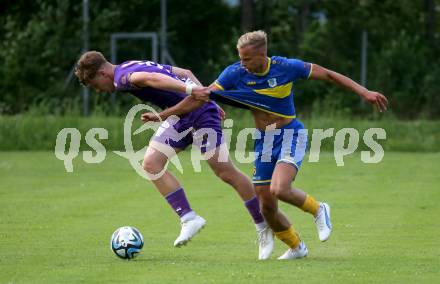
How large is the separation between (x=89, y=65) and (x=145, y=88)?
548 millimetres

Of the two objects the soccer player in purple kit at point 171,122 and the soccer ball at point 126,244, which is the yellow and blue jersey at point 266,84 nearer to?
the soccer player in purple kit at point 171,122

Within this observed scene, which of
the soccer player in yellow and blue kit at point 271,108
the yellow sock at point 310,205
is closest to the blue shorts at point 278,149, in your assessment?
the soccer player in yellow and blue kit at point 271,108

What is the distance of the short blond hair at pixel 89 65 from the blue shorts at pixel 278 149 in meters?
1.57

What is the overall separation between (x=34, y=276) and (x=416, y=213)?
645 centimetres

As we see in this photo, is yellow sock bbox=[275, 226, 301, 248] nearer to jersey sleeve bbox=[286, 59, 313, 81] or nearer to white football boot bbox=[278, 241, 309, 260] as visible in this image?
white football boot bbox=[278, 241, 309, 260]

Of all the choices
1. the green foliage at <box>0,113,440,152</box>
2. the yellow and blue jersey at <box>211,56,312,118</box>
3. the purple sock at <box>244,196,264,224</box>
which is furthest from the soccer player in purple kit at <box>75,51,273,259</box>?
the green foliage at <box>0,113,440,152</box>

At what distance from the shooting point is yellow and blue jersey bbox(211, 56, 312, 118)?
930cm

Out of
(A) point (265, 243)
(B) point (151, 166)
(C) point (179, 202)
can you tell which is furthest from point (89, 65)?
(A) point (265, 243)

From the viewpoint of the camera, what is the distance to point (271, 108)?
9367 millimetres

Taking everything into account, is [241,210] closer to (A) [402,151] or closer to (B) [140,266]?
(B) [140,266]

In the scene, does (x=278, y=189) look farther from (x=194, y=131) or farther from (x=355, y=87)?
(x=194, y=131)

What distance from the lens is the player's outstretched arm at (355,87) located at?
29.4 ft

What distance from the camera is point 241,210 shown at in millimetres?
14211

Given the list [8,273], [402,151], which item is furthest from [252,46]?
[402,151]
